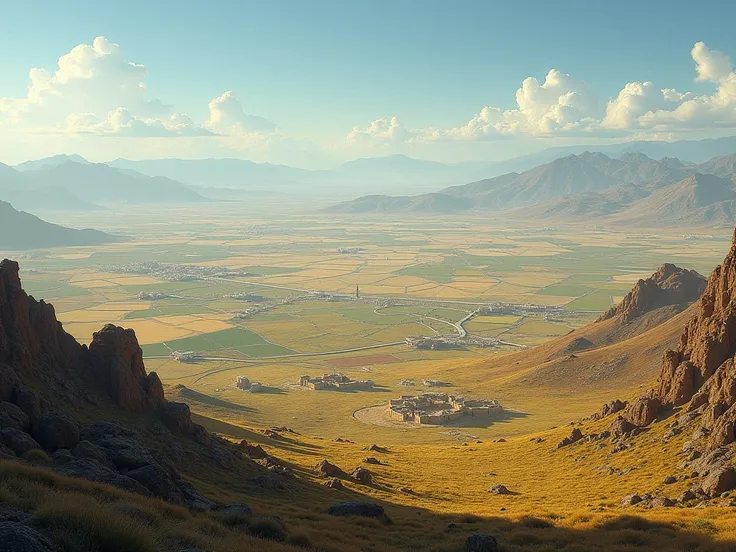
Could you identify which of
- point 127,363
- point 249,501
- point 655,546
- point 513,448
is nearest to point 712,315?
point 513,448

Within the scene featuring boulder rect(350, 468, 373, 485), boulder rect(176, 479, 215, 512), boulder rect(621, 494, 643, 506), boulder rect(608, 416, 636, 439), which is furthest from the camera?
boulder rect(608, 416, 636, 439)

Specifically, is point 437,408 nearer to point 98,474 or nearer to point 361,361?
point 361,361

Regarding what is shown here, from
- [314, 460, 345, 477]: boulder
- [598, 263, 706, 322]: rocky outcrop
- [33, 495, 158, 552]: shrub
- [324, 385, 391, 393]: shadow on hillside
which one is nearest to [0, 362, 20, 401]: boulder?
[33, 495, 158, 552]: shrub

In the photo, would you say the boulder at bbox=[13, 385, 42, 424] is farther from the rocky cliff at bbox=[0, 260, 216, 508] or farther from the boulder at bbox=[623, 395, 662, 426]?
the boulder at bbox=[623, 395, 662, 426]

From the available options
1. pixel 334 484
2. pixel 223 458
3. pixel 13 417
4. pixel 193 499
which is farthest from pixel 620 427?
pixel 13 417

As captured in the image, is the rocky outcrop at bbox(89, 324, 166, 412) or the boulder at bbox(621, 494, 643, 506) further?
the rocky outcrop at bbox(89, 324, 166, 412)

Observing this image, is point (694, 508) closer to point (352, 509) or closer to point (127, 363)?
point (352, 509)

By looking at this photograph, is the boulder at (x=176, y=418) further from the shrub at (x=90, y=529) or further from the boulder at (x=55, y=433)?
the shrub at (x=90, y=529)
